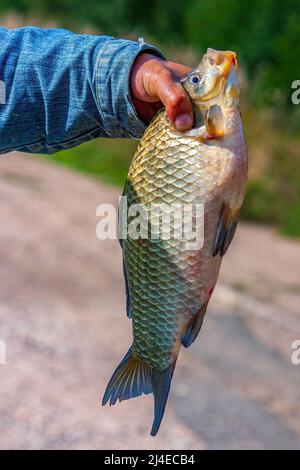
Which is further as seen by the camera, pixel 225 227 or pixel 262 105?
pixel 262 105

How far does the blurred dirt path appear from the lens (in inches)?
208

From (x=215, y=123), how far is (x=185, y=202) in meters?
0.20

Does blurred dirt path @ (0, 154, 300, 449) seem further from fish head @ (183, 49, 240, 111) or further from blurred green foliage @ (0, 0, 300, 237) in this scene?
fish head @ (183, 49, 240, 111)

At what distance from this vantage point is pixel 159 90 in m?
2.25

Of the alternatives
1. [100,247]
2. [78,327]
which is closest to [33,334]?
[78,327]

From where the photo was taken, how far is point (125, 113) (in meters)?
2.41

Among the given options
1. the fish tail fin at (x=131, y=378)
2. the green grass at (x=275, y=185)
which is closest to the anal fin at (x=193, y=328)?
the fish tail fin at (x=131, y=378)

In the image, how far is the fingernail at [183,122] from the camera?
2176 millimetres

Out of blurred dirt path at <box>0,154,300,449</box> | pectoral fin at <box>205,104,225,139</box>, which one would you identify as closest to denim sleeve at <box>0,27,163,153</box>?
pectoral fin at <box>205,104,225,139</box>

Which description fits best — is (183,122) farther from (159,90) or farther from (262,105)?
(262,105)

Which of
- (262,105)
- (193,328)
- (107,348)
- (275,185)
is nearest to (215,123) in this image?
(193,328)

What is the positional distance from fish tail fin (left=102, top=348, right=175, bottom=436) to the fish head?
0.67m
